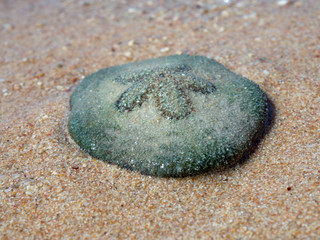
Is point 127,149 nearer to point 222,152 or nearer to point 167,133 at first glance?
point 167,133

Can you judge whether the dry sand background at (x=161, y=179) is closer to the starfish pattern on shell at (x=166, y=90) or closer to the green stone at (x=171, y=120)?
the green stone at (x=171, y=120)

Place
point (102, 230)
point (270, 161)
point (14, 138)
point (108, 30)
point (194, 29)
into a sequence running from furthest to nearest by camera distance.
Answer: point (108, 30), point (194, 29), point (14, 138), point (270, 161), point (102, 230)

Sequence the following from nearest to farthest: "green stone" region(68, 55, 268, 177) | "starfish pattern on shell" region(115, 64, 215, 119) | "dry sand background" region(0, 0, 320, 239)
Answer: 1. "dry sand background" region(0, 0, 320, 239)
2. "green stone" region(68, 55, 268, 177)
3. "starfish pattern on shell" region(115, 64, 215, 119)

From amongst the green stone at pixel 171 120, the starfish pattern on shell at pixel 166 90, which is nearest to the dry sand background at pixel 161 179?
the green stone at pixel 171 120

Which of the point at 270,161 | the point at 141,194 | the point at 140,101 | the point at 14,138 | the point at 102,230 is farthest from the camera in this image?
the point at 14,138

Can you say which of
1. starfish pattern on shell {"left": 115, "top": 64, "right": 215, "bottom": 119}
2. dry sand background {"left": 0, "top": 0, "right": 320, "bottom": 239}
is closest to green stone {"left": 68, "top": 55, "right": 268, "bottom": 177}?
starfish pattern on shell {"left": 115, "top": 64, "right": 215, "bottom": 119}

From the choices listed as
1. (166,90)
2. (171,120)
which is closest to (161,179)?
(171,120)

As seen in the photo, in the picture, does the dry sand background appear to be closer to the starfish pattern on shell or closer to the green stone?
the green stone

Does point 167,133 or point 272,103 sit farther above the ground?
point 167,133

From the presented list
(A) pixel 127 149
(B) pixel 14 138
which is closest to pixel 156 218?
(A) pixel 127 149
